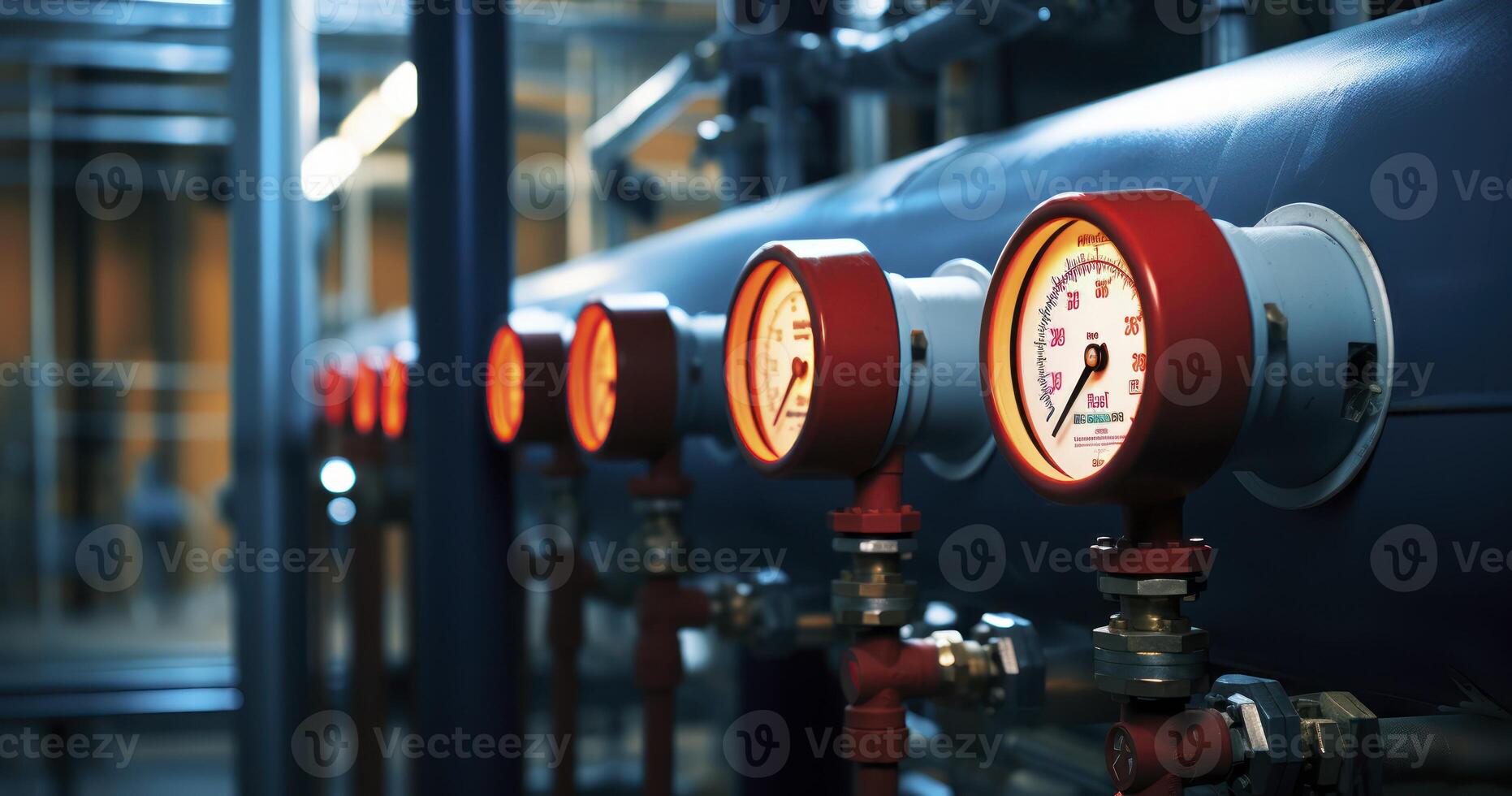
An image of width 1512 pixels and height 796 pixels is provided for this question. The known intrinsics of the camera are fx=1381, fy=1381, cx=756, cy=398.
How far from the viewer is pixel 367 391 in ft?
7.76

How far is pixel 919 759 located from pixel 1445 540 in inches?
32.7

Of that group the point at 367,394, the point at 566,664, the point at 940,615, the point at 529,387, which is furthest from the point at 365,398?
the point at 940,615

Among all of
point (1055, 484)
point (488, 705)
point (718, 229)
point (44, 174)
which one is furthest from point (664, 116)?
point (44, 174)

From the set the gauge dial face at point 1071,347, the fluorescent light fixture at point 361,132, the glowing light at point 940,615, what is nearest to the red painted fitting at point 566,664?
the glowing light at point 940,615

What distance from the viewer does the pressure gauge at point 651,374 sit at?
1169mm

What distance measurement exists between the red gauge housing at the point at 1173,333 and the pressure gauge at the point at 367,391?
5.95 feet

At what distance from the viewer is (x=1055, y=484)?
2.07 feet

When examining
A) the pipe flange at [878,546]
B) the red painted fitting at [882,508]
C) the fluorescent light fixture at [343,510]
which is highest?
the red painted fitting at [882,508]

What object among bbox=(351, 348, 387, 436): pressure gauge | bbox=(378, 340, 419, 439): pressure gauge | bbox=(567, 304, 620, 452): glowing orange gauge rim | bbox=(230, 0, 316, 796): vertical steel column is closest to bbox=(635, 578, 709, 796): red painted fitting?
bbox=(567, 304, 620, 452): glowing orange gauge rim

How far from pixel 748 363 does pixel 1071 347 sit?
33 cm

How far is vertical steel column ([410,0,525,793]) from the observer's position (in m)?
1.42

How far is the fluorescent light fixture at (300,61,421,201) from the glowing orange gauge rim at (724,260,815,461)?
6.26 ft

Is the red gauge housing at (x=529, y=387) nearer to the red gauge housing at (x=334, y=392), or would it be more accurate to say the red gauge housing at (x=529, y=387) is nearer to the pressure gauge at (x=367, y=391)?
the pressure gauge at (x=367, y=391)

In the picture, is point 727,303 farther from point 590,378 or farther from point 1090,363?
point 1090,363
